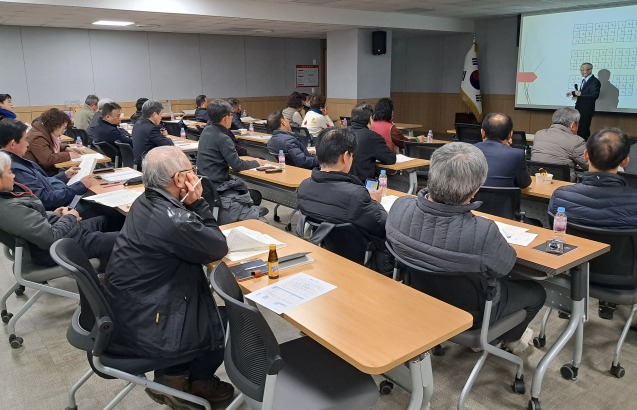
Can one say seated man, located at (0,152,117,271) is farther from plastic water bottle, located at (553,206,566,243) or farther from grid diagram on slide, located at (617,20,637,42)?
grid diagram on slide, located at (617,20,637,42)

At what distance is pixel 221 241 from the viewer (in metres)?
2.11

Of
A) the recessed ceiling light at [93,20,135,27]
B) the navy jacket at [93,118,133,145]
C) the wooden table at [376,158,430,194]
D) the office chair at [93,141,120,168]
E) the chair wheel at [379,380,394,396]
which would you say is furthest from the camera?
the recessed ceiling light at [93,20,135,27]

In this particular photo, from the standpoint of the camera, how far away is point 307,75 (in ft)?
47.8

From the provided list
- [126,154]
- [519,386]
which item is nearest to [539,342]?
[519,386]

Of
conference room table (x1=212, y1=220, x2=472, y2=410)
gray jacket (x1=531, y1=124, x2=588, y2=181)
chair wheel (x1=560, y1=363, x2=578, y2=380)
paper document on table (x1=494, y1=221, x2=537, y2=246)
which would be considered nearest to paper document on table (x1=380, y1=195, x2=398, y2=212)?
paper document on table (x1=494, y1=221, x2=537, y2=246)

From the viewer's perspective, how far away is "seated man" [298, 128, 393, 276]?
8.67ft

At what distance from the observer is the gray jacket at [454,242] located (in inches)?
77.1

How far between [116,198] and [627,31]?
30.0ft

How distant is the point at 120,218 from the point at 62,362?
1168 mm

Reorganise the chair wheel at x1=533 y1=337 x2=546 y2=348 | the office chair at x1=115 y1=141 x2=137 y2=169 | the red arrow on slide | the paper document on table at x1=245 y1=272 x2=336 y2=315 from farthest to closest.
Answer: the red arrow on slide, the office chair at x1=115 y1=141 x2=137 y2=169, the chair wheel at x1=533 y1=337 x2=546 y2=348, the paper document on table at x1=245 y1=272 x2=336 y2=315

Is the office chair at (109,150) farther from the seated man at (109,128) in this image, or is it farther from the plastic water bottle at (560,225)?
the plastic water bottle at (560,225)

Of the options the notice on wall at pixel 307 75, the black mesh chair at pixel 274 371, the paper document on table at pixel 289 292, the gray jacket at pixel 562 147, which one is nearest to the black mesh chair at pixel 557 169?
the gray jacket at pixel 562 147

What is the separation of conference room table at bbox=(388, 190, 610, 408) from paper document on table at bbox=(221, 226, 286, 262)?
1.22 m

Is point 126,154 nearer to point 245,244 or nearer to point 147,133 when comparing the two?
point 147,133
